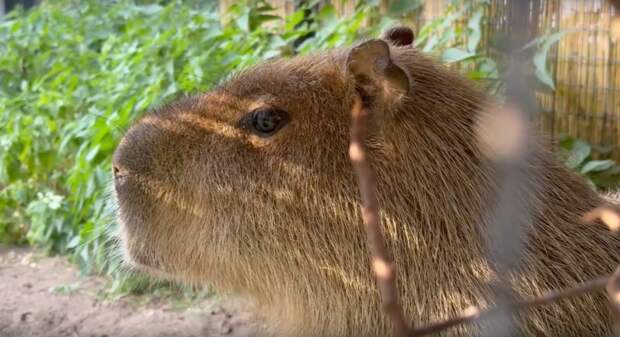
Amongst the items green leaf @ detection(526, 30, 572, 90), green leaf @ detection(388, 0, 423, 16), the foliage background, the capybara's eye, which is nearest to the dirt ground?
the foliage background

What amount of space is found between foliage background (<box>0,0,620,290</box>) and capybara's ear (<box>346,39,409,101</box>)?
1154mm

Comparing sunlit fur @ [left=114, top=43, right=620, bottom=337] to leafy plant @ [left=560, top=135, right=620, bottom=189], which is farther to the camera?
leafy plant @ [left=560, top=135, right=620, bottom=189]

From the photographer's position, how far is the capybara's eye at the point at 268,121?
2211 millimetres

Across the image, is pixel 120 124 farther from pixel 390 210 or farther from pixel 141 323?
pixel 390 210

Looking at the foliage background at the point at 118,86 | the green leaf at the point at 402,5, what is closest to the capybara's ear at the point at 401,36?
the foliage background at the point at 118,86

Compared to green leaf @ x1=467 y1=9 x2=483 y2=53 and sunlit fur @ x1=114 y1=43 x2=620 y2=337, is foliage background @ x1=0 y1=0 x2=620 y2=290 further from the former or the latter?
sunlit fur @ x1=114 y1=43 x2=620 y2=337

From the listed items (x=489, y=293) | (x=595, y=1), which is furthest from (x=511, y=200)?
(x=595, y=1)

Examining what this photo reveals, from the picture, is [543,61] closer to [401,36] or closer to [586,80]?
[586,80]

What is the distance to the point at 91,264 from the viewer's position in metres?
4.08

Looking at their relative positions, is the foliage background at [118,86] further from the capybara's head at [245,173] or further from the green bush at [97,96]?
the capybara's head at [245,173]

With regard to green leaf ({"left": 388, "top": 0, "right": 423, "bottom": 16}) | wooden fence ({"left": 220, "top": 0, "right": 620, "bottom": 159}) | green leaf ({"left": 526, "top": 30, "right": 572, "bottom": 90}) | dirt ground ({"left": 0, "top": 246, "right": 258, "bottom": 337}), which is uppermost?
green leaf ({"left": 388, "top": 0, "right": 423, "bottom": 16})

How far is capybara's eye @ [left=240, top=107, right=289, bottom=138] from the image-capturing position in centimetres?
221

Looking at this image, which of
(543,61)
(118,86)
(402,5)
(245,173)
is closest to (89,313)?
(118,86)

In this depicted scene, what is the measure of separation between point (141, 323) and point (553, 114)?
6.84 feet
